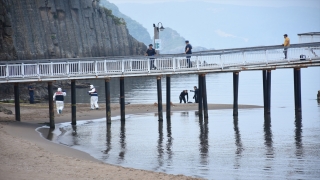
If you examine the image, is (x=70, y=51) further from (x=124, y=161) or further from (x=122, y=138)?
(x=124, y=161)

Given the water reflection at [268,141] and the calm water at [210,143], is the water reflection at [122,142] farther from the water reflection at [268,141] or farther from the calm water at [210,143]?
the water reflection at [268,141]

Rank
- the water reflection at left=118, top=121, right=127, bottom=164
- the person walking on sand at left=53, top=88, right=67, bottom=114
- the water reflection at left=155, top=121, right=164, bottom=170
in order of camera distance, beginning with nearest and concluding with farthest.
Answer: the water reflection at left=155, top=121, right=164, bottom=170 < the water reflection at left=118, top=121, right=127, bottom=164 < the person walking on sand at left=53, top=88, right=67, bottom=114

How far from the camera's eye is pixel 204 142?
93.8 ft

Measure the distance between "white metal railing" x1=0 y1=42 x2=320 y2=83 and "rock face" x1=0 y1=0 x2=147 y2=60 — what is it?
63.8ft

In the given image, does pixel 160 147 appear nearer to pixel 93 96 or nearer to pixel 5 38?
pixel 93 96

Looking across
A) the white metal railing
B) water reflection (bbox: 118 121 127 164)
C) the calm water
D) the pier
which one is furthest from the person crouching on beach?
water reflection (bbox: 118 121 127 164)

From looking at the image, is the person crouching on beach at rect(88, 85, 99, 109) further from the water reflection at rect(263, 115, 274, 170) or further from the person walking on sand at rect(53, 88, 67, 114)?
the water reflection at rect(263, 115, 274, 170)

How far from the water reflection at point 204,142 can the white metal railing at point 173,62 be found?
3.08 meters

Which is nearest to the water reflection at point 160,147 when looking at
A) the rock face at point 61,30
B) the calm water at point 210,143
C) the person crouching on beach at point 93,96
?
the calm water at point 210,143

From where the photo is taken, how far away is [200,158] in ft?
77.4

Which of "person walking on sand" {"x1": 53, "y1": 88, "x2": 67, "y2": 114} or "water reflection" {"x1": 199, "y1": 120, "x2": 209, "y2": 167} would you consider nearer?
"water reflection" {"x1": 199, "y1": 120, "x2": 209, "y2": 167}

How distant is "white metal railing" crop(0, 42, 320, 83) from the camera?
3416cm

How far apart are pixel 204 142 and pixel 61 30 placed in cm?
7312

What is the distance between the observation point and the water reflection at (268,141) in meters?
22.7
